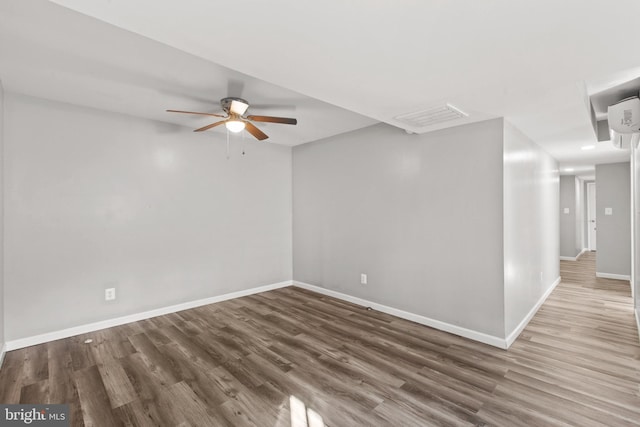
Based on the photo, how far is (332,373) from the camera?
243 cm

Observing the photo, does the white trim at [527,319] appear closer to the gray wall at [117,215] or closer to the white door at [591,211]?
the gray wall at [117,215]

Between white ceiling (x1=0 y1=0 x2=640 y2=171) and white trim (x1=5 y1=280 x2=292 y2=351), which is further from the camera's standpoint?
white trim (x1=5 y1=280 x2=292 y2=351)

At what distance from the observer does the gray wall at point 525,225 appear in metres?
2.97

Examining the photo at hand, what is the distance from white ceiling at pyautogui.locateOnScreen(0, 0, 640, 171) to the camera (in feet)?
4.40

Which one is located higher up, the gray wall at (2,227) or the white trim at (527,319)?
the gray wall at (2,227)

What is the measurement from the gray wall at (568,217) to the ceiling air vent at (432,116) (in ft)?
21.9

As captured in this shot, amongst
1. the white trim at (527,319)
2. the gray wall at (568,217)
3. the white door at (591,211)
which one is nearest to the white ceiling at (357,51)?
the white trim at (527,319)

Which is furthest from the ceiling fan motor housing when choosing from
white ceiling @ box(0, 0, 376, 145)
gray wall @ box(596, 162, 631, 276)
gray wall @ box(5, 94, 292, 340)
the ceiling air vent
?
gray wall @ box(596, 162, 631, 276)

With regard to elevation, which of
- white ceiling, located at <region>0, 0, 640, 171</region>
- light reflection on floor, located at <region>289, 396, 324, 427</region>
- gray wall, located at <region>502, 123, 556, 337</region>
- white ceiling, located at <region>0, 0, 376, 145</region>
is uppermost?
white ceiling, located at <region>0, 0, 376, 145</region>

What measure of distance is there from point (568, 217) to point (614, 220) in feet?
5.97

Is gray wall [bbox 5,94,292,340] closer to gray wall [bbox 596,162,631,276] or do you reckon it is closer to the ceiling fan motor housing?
the ceiling fan motor housing

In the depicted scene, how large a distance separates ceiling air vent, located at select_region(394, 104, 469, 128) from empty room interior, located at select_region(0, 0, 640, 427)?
0.03 m

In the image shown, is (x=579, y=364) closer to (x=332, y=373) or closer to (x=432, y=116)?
(x=332, y=373)

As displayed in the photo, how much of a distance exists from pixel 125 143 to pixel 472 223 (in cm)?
403
